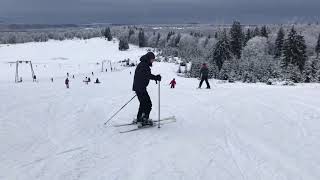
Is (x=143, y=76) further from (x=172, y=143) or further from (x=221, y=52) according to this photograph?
(x=221, y=52)

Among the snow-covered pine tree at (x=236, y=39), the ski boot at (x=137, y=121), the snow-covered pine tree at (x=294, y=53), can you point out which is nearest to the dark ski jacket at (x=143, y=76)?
the ski boot at (x=137, y=121)

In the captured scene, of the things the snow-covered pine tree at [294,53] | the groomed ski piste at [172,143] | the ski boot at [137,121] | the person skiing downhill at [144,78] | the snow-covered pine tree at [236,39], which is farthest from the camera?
the snow-covered pine tree at [236,39]

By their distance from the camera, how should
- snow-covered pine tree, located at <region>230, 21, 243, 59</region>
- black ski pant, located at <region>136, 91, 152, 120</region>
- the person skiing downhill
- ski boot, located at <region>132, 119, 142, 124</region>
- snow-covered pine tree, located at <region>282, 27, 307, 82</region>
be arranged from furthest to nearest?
snow-covered pine tree, located at <region>230, 21, 243, 59</region> → snow-covered pine tree, located at <region>282, 27, 307, 82</region> → ski boot, located at <region>132, 119, 142, 124</region> → black ski pant, located at <region>136, 91, 152, 120</region> → the person skiing downhill

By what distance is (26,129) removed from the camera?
11719mm

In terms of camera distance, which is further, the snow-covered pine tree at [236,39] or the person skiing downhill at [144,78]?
the snow-covered pine tree at [236,39]

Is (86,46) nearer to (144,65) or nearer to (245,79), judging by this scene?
(245,79)

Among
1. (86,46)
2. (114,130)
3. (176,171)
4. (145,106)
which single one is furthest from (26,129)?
(86,46)

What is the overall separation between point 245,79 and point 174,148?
6452 cm

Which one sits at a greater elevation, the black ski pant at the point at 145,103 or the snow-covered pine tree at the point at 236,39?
the snow-covered pine tree at the point at 236,39

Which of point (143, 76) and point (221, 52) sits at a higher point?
point (143, 76)

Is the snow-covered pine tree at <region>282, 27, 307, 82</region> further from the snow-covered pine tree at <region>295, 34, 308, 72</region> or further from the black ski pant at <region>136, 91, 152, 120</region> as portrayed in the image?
the black ski pant at <region>136, 91, 152, 120</region>

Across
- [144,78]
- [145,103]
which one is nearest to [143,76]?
[144,78]

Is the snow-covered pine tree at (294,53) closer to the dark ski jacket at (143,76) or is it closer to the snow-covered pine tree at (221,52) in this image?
the snow-covered pine tree at (221,52)

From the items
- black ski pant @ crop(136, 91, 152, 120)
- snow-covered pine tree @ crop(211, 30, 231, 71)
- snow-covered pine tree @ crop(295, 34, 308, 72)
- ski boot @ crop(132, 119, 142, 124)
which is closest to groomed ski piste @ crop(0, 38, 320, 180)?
ski boot @ crop(132, 119, 142, 124)
